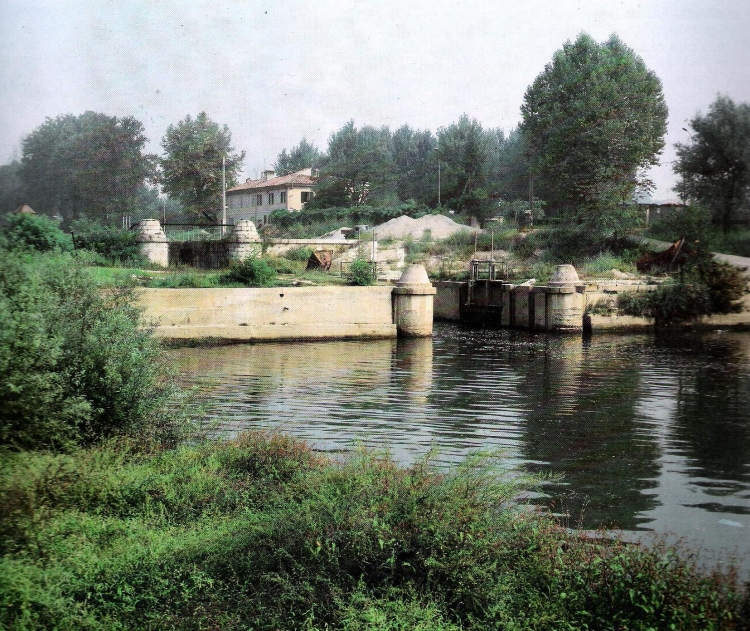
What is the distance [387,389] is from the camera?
14.1m

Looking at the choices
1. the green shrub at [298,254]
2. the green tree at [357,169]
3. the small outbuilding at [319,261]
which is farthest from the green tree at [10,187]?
the green shrub at [298,254]

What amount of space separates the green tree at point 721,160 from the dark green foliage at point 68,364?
17.4 ft

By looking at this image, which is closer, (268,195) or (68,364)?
(68,364)

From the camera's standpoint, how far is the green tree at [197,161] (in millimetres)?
28391

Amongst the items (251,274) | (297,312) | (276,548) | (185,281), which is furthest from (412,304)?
(276,548)

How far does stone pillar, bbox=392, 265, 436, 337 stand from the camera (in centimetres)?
2270

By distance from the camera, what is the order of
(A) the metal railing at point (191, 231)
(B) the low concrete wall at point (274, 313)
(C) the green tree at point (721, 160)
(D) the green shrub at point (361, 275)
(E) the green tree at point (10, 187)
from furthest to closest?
1. (A) the metal railing at point (191, 231)
2. (D) the green shrub at point (361, 275)
3. (B) the low concrete wall at point (274, 313)
4. (E) the green tree at point (10, 187)
5. (C) the green tree at point (721, 160)

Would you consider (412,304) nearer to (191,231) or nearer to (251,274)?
(251,274)

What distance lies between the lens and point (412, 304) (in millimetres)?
22734

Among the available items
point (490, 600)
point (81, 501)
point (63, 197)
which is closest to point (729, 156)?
point (490, 600)

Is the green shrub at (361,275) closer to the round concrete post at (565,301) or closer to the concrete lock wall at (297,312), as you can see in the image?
the concrete lock wall at (297,312)

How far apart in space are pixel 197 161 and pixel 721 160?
88.2ft

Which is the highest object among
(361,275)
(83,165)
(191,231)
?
(191,231)

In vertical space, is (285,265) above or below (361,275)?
above
